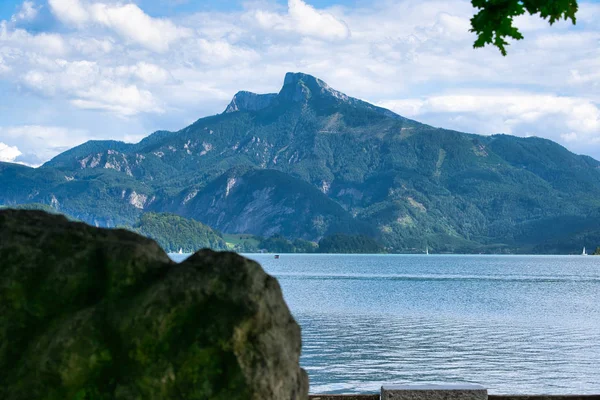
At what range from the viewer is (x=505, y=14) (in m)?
11.2

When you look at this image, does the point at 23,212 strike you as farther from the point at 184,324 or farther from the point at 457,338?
the point at 457,338

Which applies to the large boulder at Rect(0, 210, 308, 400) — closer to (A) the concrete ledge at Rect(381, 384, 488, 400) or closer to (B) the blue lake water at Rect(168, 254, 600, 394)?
(A) the concrete ledge at Rect(381, 384, 488, 400)

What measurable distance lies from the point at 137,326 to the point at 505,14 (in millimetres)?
6459

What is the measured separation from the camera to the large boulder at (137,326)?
8.59 m

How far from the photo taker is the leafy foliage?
10.9m

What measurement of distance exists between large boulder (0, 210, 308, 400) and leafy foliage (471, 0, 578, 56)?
4.80 meters

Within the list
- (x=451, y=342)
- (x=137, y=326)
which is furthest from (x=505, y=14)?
(x=451, y=342)

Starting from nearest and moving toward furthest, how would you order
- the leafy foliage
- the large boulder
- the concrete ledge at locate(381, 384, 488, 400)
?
the large boulder → the leafy foliage → the concrete ledge at locate(381, 384, 488, 400)

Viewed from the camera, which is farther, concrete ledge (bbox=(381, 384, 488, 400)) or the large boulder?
concrete ledge (bbox=(381, 384, 488, 400))

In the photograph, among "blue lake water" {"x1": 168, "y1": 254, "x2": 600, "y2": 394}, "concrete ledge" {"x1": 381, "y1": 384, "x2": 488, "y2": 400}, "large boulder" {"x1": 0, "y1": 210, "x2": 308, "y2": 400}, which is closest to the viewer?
"large boulder" {"x1": 0, "y1": 210, "x2": 308, "y2": 400}

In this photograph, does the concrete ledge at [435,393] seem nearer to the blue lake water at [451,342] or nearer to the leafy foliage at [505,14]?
the leafy foliage at [505,14]

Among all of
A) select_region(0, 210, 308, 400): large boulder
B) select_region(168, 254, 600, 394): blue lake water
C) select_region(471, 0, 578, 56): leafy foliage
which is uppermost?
select_region(471, 0, 578, 56): leafy foliage

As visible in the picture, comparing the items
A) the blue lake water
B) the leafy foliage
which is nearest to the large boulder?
the leafy foliage

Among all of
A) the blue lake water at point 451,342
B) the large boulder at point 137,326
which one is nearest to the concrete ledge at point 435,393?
the large boulder at point 137,326
